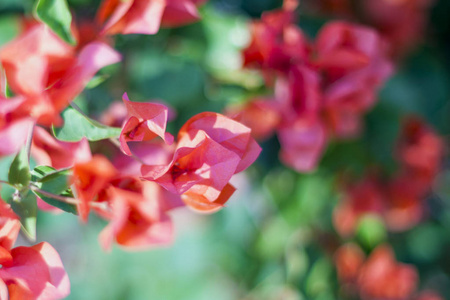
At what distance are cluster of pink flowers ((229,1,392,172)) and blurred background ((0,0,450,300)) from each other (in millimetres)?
51

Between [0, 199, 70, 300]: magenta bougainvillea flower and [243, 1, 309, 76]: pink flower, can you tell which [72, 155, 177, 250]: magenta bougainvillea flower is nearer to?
[0, 199, 70, 300]: magenta bougainvillea flower

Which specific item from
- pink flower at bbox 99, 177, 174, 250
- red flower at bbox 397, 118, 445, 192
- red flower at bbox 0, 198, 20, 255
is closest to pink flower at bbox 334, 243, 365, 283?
red flower at bbox 397, 118, 445, 192

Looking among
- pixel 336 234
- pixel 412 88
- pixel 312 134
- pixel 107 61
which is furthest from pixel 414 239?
pixel 107 61

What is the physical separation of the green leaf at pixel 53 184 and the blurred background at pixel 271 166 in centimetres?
11

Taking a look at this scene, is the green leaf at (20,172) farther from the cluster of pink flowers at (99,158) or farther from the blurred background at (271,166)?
the blurred background at (271,166)

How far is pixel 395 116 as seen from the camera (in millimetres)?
712

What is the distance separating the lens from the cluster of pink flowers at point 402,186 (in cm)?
75

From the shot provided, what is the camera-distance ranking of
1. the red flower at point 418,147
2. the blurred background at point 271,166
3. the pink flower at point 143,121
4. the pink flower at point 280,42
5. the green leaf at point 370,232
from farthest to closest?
the green leaf at point 370,232
the red flower at point 418,147
the blurred background at point 271,166
the pink flower at point 280,42
the pink flower at point 143,121

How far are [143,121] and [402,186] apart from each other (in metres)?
0.61

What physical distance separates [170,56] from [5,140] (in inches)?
12.3

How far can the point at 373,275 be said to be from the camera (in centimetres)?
80

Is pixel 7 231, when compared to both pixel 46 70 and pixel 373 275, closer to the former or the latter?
pixel 46 70

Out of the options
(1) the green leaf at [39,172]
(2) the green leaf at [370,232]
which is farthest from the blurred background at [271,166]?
(1) the green leaf at [39,172]

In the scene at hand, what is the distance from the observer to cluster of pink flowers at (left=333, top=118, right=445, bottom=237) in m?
0.75
